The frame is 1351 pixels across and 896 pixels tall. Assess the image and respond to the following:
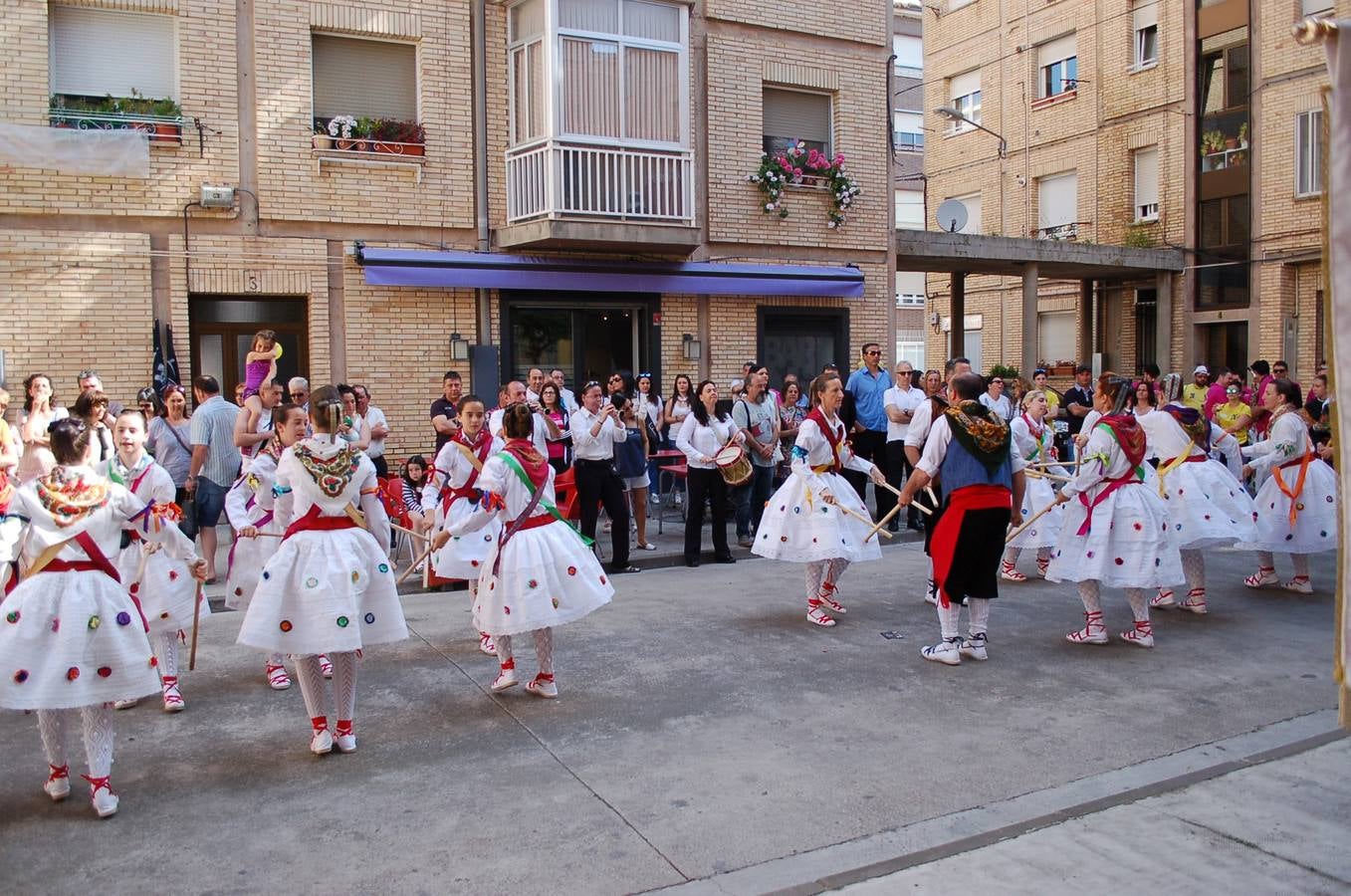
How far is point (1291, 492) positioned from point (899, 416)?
14.1 feet

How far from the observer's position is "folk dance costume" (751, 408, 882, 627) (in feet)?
28.2

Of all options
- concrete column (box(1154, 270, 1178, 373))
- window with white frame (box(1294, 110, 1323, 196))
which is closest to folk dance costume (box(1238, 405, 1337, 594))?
window with white frame (box(1294, 110, 1323, 196))

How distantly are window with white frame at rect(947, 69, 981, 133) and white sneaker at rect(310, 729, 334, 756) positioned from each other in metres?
27.1

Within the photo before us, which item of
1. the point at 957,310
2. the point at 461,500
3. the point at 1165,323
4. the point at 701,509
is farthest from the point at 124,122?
the point at 1165,323

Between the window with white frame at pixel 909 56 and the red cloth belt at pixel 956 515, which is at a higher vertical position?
the window with white frame at pixel 909 56

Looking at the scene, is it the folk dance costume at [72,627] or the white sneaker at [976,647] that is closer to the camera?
the folk dance costume at [72,627]

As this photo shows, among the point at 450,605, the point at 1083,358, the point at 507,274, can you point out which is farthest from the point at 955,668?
the point at 1083,358

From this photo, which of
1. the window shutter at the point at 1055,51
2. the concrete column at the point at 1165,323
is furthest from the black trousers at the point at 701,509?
the window shutter at the point at 1055,51

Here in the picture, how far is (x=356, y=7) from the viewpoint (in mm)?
14508

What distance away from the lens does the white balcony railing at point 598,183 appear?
15242 millimetres

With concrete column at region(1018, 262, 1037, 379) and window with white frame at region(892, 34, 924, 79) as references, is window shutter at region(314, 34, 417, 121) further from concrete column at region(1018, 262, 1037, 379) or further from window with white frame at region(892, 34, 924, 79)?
window with white frame at region(892, 34, 924, 79)

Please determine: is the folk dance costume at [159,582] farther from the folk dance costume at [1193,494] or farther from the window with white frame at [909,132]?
the window with white frame at [909,132]

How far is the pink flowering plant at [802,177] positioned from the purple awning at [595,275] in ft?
3.00

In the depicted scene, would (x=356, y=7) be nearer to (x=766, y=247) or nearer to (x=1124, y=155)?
(x=766, y=247)
